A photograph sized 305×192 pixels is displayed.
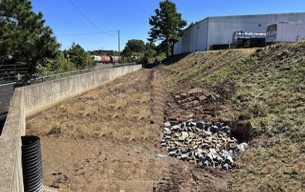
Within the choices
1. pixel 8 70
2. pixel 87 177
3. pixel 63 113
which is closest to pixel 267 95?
pixel 87 177

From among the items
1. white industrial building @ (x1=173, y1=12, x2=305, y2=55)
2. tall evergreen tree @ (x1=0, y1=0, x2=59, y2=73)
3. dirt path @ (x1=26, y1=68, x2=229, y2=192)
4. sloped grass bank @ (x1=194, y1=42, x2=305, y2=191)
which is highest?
white industrial building @ (x1=173, y1=12, x2=305, y2=55)

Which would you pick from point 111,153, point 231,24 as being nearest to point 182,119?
point 111,153

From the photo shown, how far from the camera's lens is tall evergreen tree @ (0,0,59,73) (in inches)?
491

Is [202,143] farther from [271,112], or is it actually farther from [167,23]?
[167,23]

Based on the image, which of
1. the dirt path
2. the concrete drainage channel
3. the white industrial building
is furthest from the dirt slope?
the white industrial building

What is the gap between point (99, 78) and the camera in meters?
21.5

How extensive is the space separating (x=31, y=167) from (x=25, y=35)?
369 inches

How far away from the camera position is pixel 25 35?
13.1 metres

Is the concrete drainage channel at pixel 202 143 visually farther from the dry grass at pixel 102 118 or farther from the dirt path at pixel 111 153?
the dry grass at pixel 102 118

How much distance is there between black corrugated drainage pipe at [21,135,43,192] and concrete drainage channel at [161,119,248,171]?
3818mm

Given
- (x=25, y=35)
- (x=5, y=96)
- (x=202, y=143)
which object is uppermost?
(x=25, y=35)

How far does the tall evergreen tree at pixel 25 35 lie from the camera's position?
12.5 metres

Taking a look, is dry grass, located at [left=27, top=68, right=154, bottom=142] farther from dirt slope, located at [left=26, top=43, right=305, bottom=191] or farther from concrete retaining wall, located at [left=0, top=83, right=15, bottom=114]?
concrete retaining wall, located at [left=0, top=83, right=15, bottom=114]

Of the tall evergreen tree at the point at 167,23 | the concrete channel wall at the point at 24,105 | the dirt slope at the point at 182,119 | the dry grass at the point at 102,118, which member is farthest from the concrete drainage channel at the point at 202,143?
the tall evergreen tree at the point at 167,23
